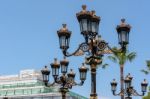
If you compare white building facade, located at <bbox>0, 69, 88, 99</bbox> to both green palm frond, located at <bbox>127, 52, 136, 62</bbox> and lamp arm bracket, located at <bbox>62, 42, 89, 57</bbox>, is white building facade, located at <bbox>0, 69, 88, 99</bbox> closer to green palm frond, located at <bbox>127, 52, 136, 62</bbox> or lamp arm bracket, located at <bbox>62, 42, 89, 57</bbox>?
green palm frond, located at <bbox>127, 52, 136, 62</bbox>

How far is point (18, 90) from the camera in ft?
304

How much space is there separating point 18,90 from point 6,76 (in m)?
37.0

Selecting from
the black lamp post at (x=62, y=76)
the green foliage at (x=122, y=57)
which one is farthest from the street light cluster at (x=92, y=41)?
the green foliage at (x=122, y=57)

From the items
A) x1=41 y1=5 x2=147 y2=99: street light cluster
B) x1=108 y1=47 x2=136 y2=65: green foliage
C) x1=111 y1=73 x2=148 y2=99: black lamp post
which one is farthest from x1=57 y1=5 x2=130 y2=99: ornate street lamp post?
x1=108 y1=47 x2=136 y2=65: green foliage

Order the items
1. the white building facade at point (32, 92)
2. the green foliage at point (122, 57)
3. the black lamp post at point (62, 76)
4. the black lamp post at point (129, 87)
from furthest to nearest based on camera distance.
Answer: the white building facade at point (32, 92)
the green foliage at point (122, 57)
the black lamp post at point (129, 87)
the black lamp post at point (62, 76)

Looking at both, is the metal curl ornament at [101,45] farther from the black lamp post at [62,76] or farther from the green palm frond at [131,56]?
the green palm frond at [131,56]

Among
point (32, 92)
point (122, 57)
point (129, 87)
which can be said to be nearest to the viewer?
point (129, 87)

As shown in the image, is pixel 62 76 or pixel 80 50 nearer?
pixel 80 50

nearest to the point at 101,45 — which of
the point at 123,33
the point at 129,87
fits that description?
the point at 123,33

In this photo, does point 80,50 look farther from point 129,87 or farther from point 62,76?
point 129,87

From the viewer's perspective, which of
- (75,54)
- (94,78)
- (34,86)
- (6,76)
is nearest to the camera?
(94,78)

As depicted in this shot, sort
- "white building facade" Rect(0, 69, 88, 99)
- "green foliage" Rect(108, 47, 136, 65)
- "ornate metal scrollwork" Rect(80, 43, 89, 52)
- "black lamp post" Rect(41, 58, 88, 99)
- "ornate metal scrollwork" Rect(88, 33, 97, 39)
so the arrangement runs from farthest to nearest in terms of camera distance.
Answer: "white building facade" Rect(0, 69, 88, 99)
"green foliage" Rect(108, 47, 136, 65)
"black lamp post" Rect(41, 58, 88, 99)
"ornate metal scrollwork" Rect(80, 43, 89, 52)
"ornate metal scrollwork" Rect(88, 33, 97, 39)

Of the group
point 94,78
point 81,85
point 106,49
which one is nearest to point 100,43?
point 106,49

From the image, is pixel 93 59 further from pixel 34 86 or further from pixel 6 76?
pixel 6 76
